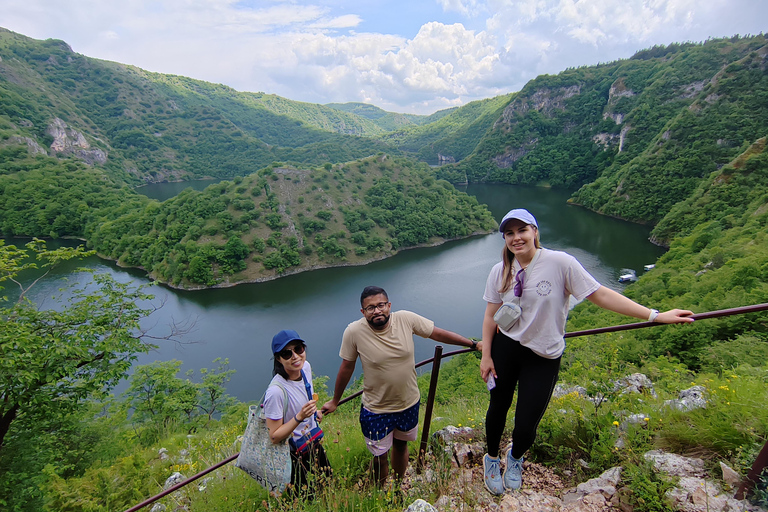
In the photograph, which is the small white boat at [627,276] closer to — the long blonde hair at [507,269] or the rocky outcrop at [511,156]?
the long blonde hair at [507,269]

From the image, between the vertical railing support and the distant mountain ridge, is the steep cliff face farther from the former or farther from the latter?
the vertical railing support

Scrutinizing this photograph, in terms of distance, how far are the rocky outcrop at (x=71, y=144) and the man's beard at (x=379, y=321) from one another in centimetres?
10669

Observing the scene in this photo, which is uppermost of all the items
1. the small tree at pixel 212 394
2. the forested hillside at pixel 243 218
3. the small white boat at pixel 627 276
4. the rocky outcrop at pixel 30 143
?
the rocky outcrop at pixel 30 143

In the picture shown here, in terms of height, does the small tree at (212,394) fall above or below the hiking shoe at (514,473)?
below

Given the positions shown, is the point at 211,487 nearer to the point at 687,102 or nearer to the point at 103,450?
the point at 103,450

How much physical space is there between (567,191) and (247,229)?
70.2 meters

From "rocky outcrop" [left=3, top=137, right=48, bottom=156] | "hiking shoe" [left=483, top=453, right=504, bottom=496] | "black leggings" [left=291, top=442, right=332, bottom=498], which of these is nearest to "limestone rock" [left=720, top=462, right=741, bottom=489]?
"hiking shoe" [left=483, top=453, right=504, bottom=496]

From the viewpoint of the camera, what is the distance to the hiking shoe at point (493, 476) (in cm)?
226

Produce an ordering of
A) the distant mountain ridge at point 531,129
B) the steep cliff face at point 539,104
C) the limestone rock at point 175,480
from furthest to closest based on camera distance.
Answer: the steep cliff face at point 539,104, the distant mountain ridge at point 531,129, the limestone rock at point 175,480

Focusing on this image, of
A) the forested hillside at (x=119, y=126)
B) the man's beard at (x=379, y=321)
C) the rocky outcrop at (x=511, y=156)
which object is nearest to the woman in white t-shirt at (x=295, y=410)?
the man's beard at (x=379, y=321)

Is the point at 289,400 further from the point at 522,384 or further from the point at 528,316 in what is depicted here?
the point at 528,316

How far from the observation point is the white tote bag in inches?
86.6

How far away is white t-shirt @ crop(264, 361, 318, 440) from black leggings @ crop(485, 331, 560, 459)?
117 centimetres

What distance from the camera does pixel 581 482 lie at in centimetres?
228
